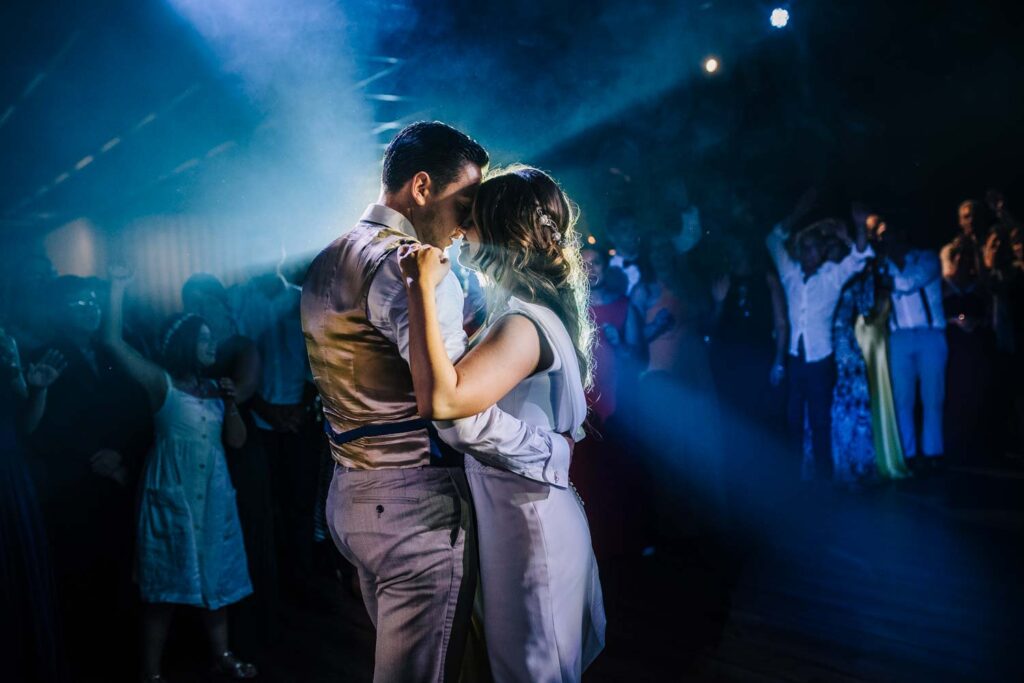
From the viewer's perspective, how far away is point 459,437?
1.35 metres

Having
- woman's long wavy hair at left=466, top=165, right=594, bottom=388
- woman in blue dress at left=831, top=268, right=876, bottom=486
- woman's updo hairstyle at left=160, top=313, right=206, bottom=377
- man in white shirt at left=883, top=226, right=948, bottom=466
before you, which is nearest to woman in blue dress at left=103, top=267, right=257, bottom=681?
woman's updo hairstyle at left=160, top=313, right=206, bottom=377

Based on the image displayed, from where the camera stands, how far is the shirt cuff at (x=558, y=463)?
4.90 ft

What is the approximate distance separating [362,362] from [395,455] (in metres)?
0.21

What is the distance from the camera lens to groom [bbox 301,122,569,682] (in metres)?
1.41

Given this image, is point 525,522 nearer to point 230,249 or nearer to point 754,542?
point 754,542

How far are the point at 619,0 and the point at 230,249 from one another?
4.42 m

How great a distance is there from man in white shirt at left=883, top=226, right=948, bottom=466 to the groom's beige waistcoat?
18.2ft

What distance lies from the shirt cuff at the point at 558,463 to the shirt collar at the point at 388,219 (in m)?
0.56

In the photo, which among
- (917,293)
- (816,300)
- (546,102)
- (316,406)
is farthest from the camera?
(546,102)

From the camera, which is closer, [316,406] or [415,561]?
[415,561]

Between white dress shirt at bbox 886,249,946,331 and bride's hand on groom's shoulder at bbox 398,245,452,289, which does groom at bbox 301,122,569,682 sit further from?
white dress shirt at bbox 886,249,946,331

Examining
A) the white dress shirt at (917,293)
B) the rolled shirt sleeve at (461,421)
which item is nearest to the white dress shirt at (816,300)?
the white dress shirt at (917,293)

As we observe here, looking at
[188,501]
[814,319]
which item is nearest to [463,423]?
[188,501]

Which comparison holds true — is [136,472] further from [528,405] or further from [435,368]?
[435,368]
